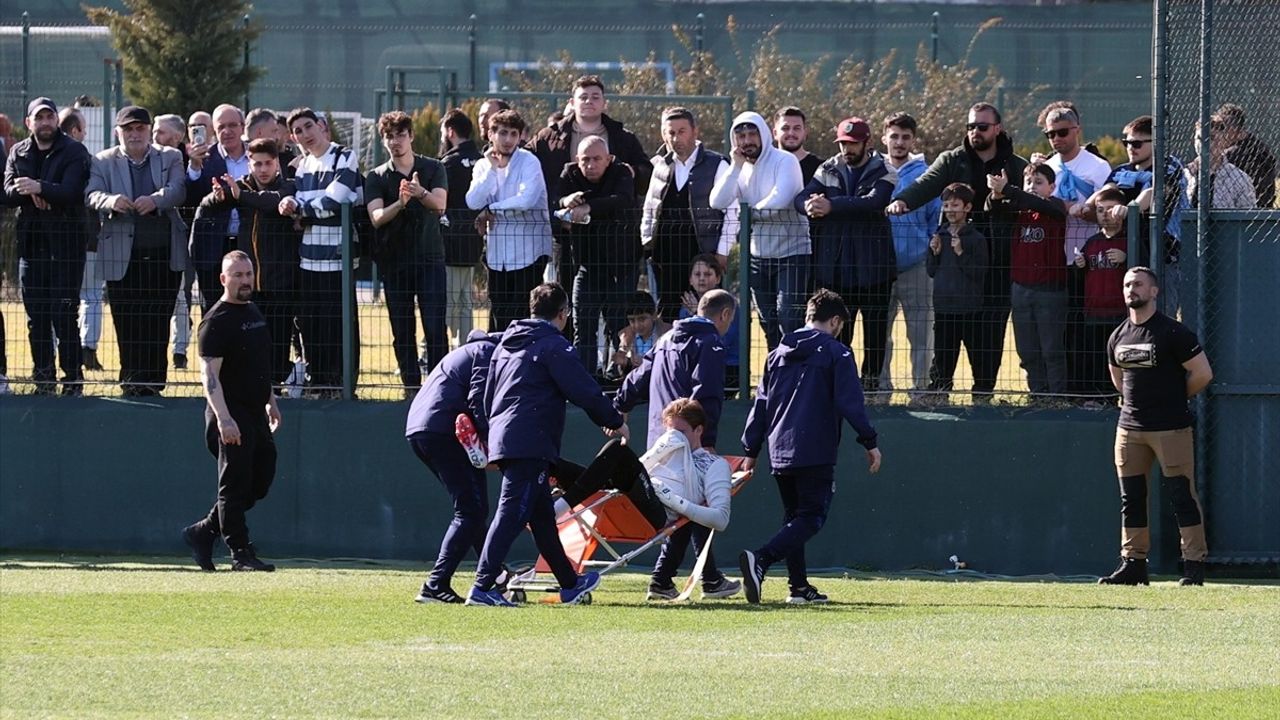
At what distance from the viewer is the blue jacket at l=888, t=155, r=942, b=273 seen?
1438 centimetres

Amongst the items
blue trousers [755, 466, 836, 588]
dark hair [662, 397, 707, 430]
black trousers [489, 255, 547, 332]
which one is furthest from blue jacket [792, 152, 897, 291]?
dark hair [662, 397, 707, 430]

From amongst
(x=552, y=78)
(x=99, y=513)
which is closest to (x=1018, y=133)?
(x=552, y=78)

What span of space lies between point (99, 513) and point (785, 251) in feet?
17.4

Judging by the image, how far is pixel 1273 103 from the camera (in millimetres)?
14203

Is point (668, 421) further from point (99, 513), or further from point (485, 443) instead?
point (99, 513)

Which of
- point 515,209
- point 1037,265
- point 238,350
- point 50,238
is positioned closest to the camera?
point 238,350

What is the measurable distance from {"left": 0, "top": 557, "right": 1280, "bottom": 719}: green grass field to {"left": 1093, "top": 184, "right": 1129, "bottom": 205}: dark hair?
263 cm

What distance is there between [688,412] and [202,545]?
368 cm

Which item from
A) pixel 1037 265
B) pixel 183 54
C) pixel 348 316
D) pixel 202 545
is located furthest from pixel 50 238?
pixel 183 54

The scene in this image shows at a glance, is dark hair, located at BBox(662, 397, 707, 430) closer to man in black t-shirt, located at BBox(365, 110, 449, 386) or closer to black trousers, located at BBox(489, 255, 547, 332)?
black trousers, located at BBox(489, 255, 547, 332)

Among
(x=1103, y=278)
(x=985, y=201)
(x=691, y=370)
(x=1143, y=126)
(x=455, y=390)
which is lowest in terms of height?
(x=455, y=390)

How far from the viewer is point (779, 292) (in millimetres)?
14555

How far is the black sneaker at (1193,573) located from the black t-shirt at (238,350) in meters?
5.96

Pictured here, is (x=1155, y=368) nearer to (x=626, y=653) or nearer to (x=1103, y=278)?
(x=1103, y=278)
